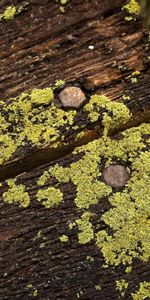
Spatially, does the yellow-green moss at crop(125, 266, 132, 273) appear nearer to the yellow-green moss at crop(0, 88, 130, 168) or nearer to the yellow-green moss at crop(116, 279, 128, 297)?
the yellow-green moss at crop(116, 279, 128, 297)

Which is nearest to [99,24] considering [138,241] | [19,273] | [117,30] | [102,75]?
[117,30]

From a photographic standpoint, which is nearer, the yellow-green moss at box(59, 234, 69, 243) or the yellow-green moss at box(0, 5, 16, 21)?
the yellow-green moss at box(59, 234, 69, 243)

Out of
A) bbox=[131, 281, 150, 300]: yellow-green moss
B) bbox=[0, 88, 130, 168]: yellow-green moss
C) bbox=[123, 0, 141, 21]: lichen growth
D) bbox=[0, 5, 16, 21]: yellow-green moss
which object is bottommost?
bbox=[131, 281, 150, 300]: yellow-green moss

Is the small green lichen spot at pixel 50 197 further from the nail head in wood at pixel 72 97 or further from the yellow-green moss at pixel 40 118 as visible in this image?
the nail head in wood at pixel 72 97

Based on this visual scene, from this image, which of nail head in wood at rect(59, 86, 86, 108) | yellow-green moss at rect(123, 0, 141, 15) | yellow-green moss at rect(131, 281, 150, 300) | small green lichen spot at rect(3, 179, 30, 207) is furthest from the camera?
yellow-green moss at rect(123, 0, 141, 15)

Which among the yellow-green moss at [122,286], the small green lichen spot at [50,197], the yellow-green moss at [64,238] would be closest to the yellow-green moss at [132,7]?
the small green lichen spot at [50,197]

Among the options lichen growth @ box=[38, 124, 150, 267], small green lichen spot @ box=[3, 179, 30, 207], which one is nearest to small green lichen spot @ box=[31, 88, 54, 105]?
lichen growth @ box=[38, 124, 150, 267]

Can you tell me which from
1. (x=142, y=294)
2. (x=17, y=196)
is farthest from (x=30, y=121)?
(x=142, y=294)

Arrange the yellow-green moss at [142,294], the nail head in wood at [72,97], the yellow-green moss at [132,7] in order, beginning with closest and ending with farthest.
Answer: the yellow-green moss at [142,294] → the nail head in wood at [72,97] → the yellow-green moss at [132,7]
